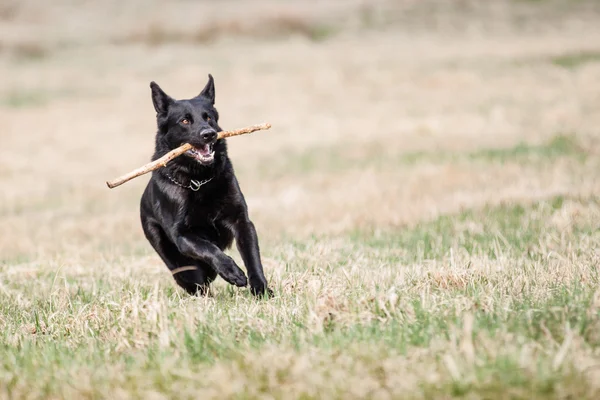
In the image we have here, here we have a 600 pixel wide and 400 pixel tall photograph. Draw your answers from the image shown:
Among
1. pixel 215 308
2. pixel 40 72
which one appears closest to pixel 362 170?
pixel 215 308

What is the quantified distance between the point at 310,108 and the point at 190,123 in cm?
1838

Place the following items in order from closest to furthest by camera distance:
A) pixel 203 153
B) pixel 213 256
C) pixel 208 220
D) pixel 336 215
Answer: pixel 213 256 < pixel 203 153 < pixel 208 220 < pixel 336 215

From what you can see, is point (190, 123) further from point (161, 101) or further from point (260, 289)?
point (260, 289)

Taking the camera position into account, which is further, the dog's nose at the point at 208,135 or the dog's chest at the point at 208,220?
the dog's chest at the point at 208,220

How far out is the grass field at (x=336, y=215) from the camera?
3623 millimetres

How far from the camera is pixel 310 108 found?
24266mm

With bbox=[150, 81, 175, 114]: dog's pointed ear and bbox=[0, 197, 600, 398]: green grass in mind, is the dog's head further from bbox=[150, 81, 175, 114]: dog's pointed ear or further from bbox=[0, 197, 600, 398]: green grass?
bbox=[0, 197, 600, 398]: green grass

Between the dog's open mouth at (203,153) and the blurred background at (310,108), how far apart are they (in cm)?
250

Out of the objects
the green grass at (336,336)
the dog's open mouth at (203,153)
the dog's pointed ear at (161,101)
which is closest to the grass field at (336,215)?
the green grass at (336,336)

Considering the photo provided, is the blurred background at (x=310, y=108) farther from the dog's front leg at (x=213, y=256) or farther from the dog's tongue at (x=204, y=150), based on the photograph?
the dog's tongue at (x=204, y=150)

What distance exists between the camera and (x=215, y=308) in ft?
16.3

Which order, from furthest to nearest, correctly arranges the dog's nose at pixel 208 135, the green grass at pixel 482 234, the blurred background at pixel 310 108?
the blurred background at pixel 310 108 → the green grass at pixel 482 234 → the dog's nose at pixel 208 135

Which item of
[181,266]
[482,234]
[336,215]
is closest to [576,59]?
[336,215]

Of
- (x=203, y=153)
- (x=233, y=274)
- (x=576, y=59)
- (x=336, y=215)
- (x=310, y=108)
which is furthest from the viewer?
(x=576, y=59)
